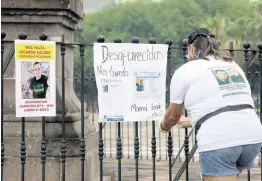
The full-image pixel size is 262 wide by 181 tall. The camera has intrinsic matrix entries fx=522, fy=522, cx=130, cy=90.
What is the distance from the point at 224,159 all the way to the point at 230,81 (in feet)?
1.92

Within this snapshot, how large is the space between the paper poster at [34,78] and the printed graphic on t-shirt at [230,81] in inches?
70.4

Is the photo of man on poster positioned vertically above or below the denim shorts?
above

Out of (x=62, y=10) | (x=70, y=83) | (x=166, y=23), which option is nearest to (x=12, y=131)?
(x=70, y=83)

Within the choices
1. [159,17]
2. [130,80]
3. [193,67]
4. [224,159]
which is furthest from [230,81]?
[159,17]

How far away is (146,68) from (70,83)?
176cm

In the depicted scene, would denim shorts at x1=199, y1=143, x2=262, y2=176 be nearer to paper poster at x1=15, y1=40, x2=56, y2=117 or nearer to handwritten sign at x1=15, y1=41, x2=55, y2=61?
paper poster at x1=15, y1=40, x2=56, y2=117

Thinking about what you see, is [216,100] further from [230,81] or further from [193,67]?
[193,67]

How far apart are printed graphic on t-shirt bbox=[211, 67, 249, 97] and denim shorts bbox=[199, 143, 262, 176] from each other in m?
0.41

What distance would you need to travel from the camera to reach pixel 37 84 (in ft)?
16.4

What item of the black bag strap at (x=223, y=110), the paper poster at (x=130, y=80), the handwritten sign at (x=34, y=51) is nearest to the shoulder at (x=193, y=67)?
the black bag strap at (x=223, y=110)

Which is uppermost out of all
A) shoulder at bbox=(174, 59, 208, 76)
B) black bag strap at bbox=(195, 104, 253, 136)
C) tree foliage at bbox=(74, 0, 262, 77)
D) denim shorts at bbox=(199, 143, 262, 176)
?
tree foliage at bbox=(74, 0, 262, 77)

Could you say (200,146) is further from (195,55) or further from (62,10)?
(62,10)

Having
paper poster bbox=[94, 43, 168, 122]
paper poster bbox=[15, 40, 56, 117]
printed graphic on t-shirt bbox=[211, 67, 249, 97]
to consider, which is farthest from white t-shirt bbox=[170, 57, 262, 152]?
paper poster bbox=[15, 40, 56, 117]

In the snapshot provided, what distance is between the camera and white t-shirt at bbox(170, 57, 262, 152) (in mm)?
3842
